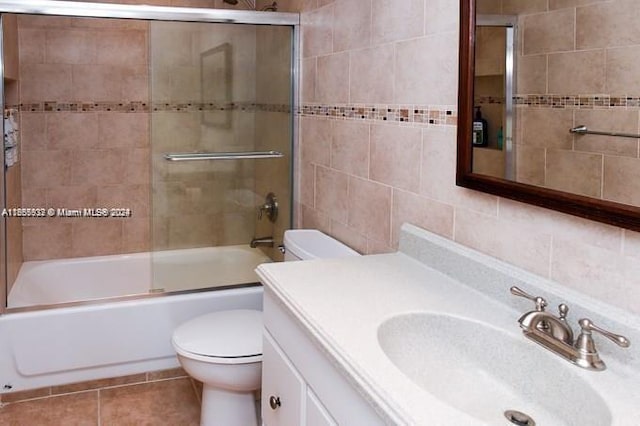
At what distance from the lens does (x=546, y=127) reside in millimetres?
1355

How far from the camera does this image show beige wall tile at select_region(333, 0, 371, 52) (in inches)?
87.3

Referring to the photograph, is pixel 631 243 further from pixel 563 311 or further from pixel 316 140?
pixel 316 140

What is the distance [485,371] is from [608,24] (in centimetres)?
77

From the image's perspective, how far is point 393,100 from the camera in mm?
2035

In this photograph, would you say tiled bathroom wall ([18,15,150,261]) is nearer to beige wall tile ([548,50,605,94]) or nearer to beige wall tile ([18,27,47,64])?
beige wall tile ([18,27,47,64])

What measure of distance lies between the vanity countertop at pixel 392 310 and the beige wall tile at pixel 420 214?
54 millimetres

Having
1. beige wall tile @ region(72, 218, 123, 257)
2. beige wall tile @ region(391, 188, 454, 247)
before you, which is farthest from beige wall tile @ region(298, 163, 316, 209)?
beige wall tile @ region(72, 218, 123, 257)

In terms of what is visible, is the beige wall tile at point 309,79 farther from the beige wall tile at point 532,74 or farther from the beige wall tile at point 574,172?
the beige wall tile at point 574,172

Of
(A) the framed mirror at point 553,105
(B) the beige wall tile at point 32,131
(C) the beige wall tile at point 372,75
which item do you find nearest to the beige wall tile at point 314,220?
(C) the beige wall tile at point 372,75

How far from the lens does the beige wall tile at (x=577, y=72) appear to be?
1.22 metres

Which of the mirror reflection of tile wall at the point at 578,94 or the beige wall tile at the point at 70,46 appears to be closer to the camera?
the mirror reflection of tile wall at the point at 578,94

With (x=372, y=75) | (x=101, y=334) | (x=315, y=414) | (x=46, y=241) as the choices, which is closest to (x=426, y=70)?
(x=372, y=75)

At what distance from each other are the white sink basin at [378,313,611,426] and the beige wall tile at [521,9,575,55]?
2.12 feet

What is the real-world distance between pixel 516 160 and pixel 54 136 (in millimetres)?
2839
